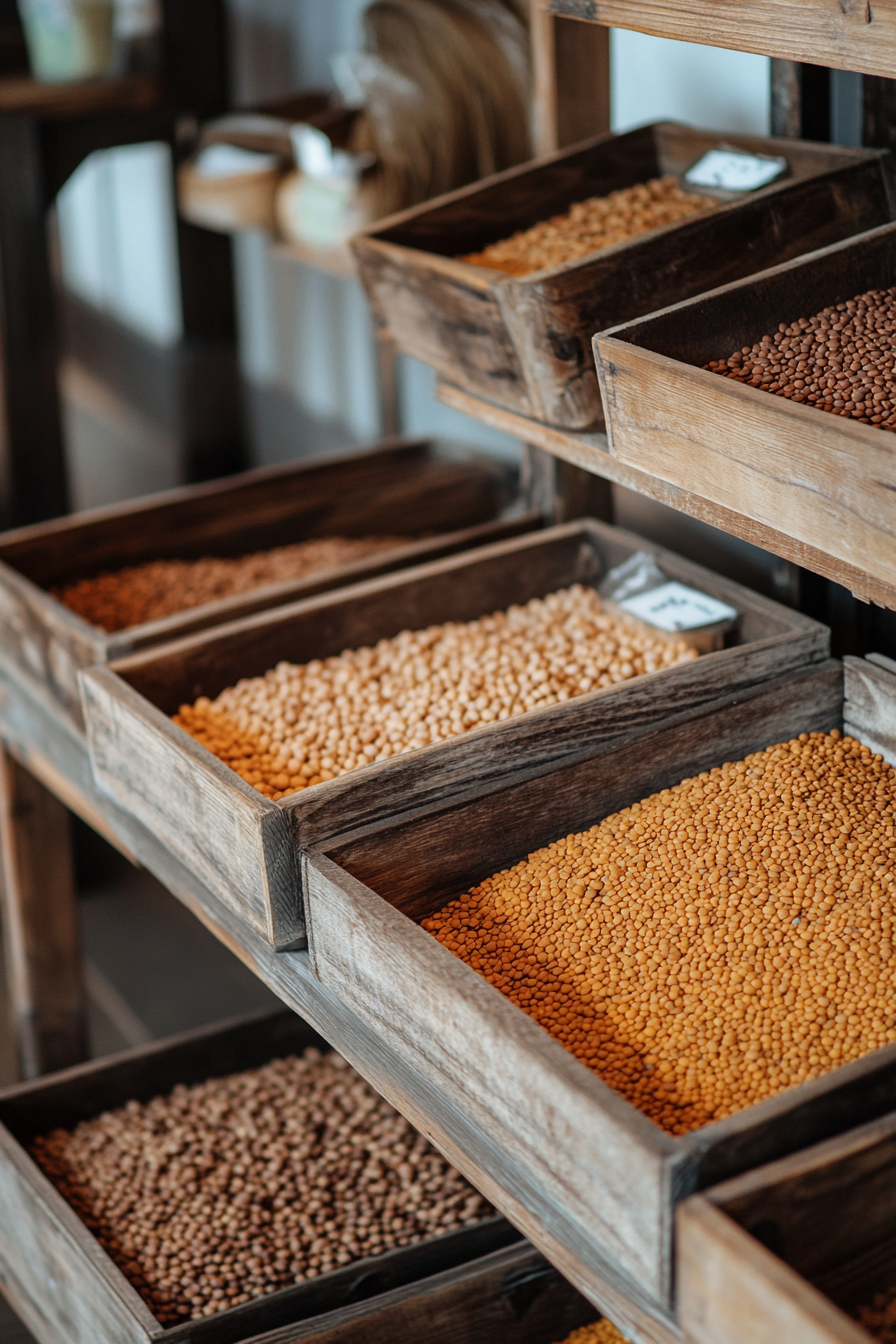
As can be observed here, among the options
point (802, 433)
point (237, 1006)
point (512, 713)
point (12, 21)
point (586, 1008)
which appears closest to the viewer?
point (802, 433)

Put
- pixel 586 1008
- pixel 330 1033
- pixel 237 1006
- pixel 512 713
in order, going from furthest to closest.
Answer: pixel 237 1006 < pixel 512 713 < pixel 330 1033 < pixel 586 1008

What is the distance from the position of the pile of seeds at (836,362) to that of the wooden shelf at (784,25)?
0.68 ft

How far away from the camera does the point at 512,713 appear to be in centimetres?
163

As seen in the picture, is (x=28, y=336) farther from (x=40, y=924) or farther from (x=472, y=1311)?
(x=472, y=1311)

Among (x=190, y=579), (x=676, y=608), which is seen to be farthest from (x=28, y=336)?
(x=676, y=608)

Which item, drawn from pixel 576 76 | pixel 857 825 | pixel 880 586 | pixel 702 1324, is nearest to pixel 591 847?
pixel 857 825

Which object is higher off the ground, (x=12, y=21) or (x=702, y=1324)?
(x=12, y=21)

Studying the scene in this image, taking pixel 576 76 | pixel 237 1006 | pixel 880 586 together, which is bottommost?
pixel 237 1006

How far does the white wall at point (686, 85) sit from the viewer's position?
1890 mm

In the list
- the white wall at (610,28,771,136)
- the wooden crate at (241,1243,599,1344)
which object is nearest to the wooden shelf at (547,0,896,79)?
the white wall at (610,28,771,136)

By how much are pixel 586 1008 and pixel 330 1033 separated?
0.85ft

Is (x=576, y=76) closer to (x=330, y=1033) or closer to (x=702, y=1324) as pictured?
(x=330, y=1033)

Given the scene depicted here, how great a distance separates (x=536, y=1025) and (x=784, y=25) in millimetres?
839

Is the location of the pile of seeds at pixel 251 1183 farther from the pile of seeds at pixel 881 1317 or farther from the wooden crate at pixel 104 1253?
the pile of seeds at pixel 881 1317
